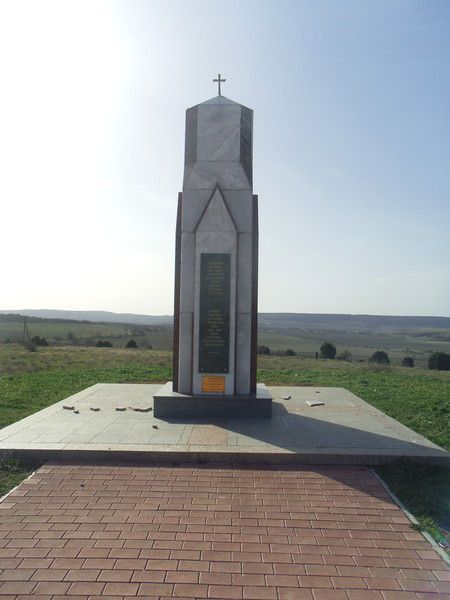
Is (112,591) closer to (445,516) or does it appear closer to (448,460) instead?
(445,516)

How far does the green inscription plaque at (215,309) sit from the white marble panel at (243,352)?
0.23 metres

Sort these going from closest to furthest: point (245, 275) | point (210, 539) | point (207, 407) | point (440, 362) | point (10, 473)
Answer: point (210, 539) → point (10, 473) → point (207, 407) → point (245, 275) → point (440, 362)

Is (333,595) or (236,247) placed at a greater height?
(236,247)

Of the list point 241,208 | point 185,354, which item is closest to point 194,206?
point 241,208

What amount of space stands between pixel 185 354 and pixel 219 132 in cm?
412

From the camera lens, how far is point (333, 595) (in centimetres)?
357

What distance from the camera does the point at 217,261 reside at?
888 centimetres

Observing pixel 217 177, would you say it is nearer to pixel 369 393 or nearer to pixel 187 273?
pixel 187 273

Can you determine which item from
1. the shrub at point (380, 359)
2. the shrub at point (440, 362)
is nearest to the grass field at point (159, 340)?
the shrub at point (380, 359)

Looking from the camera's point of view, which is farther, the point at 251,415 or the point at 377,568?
the point at 251,415

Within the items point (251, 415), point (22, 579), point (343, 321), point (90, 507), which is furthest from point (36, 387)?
point (343, 321)

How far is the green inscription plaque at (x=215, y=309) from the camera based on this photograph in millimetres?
8852

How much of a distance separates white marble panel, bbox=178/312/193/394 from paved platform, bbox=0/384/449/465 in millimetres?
788

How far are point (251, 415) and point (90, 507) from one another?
3.96 m
